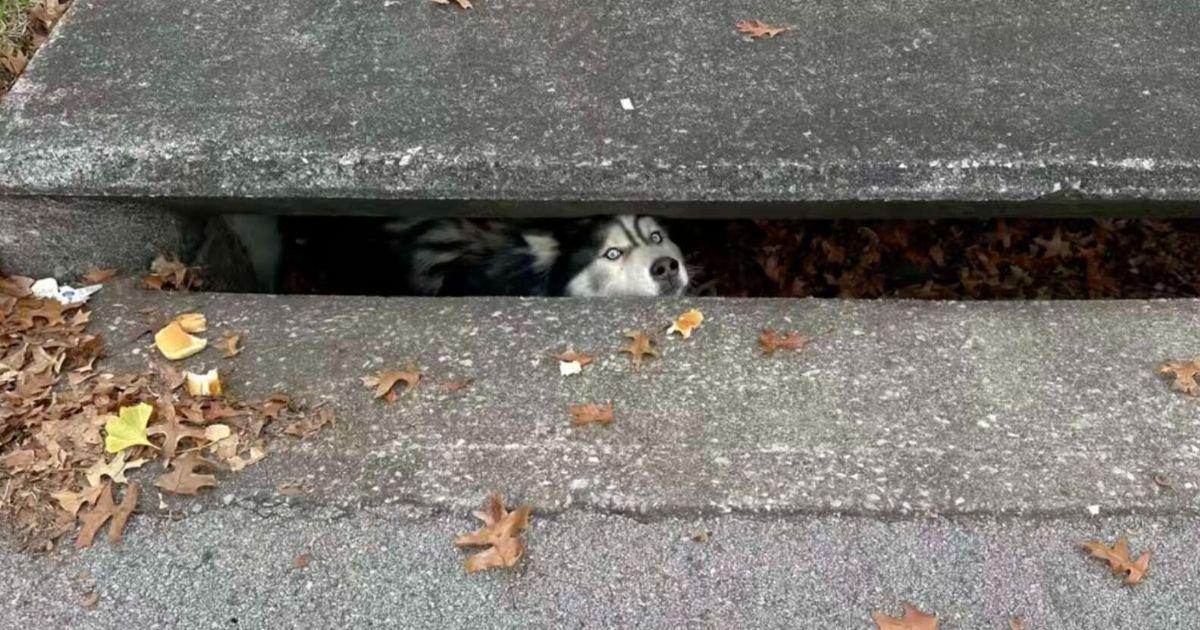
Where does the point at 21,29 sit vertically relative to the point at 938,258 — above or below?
above

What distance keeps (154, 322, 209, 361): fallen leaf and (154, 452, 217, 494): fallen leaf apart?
390mm

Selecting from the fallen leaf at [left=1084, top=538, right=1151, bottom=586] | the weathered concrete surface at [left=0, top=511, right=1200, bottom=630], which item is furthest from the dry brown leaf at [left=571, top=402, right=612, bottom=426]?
the fallen leaf at [left=1084, top=538, right=1151, bottom=586]

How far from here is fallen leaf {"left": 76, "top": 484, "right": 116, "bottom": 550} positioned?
2221 millimetres

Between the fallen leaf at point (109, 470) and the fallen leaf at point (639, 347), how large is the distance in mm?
1258

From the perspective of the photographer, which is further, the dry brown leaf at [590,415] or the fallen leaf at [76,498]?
the dry brown leaf at [590,415]

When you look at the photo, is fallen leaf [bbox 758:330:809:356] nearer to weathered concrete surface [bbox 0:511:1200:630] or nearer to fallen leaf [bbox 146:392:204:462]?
weathered concrete surface [bbox 0:511:1200:630]

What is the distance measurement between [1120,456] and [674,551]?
1.14 m

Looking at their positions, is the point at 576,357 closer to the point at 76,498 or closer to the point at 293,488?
the point at 293,488

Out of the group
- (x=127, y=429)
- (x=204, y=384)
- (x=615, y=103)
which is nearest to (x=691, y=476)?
(x=615, y=103)

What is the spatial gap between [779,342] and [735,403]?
0.88ft

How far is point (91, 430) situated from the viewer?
7.90 ft

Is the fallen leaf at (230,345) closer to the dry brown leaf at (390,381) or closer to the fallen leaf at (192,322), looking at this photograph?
the fallen leaf at (192,322)

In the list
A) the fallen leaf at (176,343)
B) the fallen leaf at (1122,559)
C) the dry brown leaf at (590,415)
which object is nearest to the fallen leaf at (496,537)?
the dry brown leaf at (590,415)

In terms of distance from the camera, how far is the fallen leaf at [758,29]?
10.4 ft
